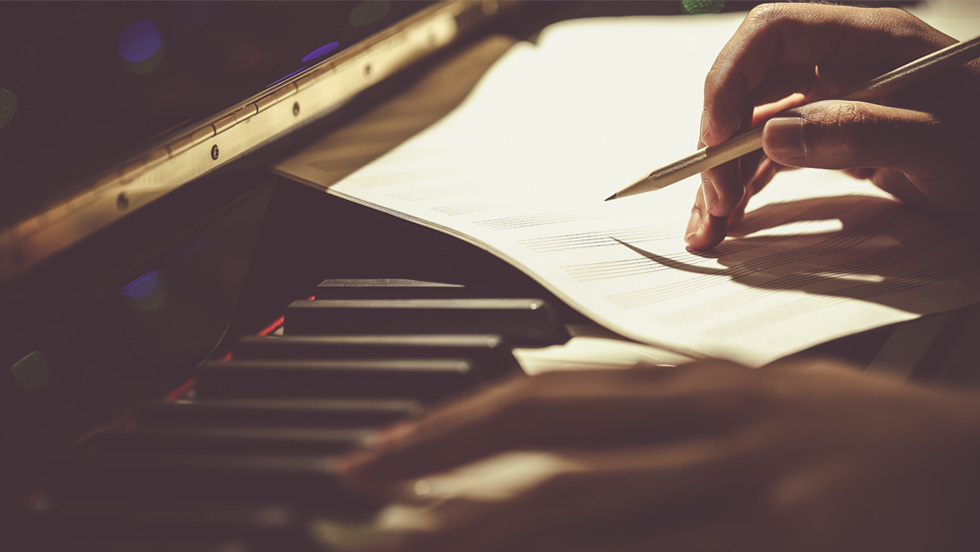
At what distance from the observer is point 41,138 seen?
686 millimetres

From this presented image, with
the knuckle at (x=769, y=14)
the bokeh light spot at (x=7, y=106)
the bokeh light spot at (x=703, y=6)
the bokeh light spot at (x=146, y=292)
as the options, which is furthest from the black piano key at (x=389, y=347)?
the bokeh light spot at (x=703, y=6)

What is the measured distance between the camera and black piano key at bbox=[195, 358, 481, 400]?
571mm

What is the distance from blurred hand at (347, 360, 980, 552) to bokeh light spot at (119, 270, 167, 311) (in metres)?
0.37

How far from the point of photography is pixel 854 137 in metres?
0.83

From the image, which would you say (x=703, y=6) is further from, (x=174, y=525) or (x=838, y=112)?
(x=174, y=525)

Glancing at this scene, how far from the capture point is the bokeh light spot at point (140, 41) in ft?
2.56

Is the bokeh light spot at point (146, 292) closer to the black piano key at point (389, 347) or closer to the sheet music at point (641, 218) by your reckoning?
the black piano key at point (389, 347)

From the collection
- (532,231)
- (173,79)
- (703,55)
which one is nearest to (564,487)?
(532,231)

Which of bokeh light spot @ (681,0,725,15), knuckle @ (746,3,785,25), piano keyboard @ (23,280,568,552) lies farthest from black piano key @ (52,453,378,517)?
bokeh light spot @ (681,0,725,15)

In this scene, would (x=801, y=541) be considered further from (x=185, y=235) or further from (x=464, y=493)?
(x=185, y=235)

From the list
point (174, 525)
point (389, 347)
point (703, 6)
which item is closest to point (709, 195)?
point (389, 347)

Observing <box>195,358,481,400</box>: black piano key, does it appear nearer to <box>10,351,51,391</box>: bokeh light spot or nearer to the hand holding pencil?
<box>10,351,51,391</box>: bokeh light spot

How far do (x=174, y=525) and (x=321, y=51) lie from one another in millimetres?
774

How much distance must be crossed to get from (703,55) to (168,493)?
122 centimetres
